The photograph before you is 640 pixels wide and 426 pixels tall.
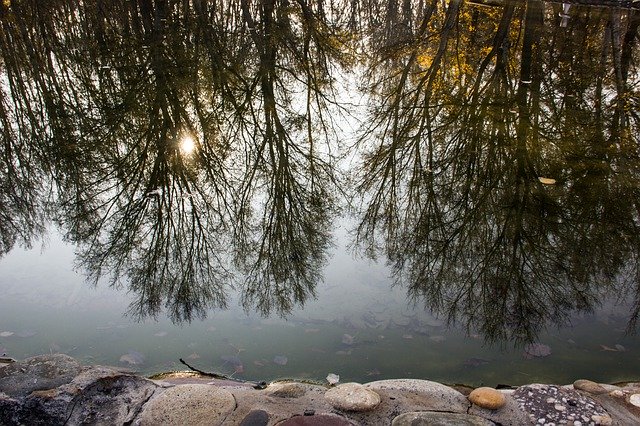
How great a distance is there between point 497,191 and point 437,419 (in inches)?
138

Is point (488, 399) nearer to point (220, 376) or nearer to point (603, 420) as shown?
point (603, 420)

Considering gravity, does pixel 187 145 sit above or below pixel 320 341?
above

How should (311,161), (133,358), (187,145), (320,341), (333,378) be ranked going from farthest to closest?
1. (311,161)
2. (187,145)
3. (320,341)
4. (133,358)
5. (333,378)

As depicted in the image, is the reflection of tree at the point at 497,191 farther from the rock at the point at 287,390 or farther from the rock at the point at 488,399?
the rock at the point at 287,390

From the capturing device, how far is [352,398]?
2.84m

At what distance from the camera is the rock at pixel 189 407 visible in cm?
271

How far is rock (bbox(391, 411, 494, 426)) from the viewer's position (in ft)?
8.72

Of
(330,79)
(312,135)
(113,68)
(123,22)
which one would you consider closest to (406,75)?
(330,79)

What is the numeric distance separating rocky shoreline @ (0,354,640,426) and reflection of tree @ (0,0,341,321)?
122 cm

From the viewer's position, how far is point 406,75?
8766 mm

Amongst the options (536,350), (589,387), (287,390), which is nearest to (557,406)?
(589,387)

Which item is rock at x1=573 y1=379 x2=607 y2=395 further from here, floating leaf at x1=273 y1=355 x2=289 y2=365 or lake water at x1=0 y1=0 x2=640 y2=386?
floating leaf at x1=273 y1=355 x2=289 y2=365

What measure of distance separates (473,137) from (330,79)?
3.52m

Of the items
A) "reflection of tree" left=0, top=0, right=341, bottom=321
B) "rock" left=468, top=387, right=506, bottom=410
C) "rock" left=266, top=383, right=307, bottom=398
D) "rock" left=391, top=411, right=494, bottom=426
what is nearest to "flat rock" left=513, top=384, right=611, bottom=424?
"rock" left=468, top=387, right=506, bottom=410
